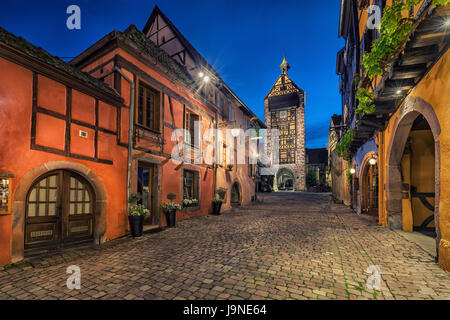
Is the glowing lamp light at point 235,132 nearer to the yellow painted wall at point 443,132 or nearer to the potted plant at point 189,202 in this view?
the potted plant at point 189,202

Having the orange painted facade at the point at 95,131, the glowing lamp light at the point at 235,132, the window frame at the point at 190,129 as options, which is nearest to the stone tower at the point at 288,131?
the glowing lamp light at the point at 235,132

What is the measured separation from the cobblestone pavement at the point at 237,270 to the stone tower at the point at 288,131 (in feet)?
109

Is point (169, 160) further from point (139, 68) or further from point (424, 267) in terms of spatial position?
point (424, 267)

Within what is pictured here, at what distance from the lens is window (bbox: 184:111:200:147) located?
948 cm

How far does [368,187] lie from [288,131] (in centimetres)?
3023

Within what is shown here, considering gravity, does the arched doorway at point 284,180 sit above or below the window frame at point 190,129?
below

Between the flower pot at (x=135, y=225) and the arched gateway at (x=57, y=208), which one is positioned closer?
the arched gateway at (x=57, y=208)

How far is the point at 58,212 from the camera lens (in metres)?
4.90

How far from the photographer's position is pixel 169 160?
27.4ft

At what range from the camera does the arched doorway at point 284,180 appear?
3922 cm

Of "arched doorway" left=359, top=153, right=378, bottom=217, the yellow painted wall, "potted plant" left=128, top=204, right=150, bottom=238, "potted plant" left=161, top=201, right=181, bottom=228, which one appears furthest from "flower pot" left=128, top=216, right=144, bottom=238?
"arched doorway" left=359, top=153, right=378, bottom=217

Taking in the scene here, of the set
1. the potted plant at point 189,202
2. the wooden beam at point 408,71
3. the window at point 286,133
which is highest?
the window at point 286,133

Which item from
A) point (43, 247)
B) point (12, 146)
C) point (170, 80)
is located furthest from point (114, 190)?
point (170, 80)

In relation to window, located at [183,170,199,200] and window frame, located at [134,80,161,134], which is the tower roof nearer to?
window, located at [183,170,199,200]
